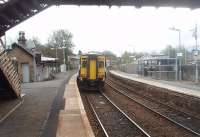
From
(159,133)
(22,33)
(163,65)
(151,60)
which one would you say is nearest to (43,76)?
(22,33)

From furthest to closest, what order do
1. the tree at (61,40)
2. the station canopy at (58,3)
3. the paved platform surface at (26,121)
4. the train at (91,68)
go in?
Result: the tree at (61,40) → the train at (91,68) → the station canopy at (58,3) → the paved platform surface at (26,121)

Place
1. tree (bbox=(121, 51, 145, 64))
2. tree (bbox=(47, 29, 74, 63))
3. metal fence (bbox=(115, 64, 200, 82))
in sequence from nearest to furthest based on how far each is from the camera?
metal fence (bbox=(115, 64, 200, 82))
tree (bbox=(47, 29, 74, 63))
tree (bbox=(121, 51, 145, 64))

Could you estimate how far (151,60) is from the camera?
5559 centimetres

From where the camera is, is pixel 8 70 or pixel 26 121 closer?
pixel 26 121

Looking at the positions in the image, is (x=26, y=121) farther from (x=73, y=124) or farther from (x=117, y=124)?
(x=117, y=124)

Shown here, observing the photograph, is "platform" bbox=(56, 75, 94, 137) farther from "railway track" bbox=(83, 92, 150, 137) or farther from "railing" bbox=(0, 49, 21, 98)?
"railing" bbox=(0, 49, 21, 98)

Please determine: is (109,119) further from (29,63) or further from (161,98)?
(29,63)

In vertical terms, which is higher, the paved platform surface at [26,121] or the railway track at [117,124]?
the paved platform surface at [26,121]

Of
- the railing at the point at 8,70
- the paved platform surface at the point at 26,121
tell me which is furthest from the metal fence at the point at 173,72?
the paved platform surface at the point at 26,121

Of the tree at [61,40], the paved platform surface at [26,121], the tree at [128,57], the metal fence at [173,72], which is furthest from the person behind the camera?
the tree at [128,57]

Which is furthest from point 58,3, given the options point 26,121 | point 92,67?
point 92,67

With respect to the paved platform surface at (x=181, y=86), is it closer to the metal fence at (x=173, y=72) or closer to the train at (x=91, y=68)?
the metal fence at (x=173, y=72)

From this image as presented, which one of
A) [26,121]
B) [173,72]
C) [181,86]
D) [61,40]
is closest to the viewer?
[26,121]

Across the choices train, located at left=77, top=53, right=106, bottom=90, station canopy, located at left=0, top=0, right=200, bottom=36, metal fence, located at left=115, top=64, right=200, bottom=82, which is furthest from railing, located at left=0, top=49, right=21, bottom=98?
metal fence, located at left=115, top=64, right=200, bottom=82
